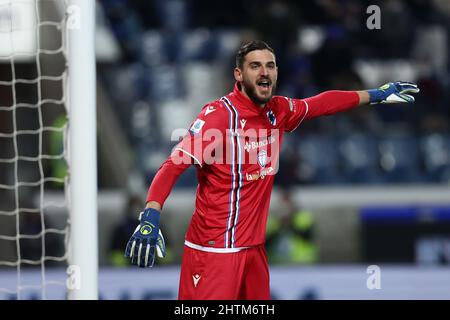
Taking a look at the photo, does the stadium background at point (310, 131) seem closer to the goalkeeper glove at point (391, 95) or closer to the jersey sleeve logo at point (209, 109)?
the goalkeeper glove at point (391, 95)

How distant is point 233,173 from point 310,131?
16.9 feet

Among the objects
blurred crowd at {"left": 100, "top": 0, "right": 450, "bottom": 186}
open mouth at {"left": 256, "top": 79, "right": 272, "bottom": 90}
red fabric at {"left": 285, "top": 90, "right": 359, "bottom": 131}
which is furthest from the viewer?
blurred crowd at {"left": 100, "top": 0, "right": 450, "bottom": 186}

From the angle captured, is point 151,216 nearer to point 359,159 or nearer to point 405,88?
A: point 405,88

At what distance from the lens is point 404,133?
935cm

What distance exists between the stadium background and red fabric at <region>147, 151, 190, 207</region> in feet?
10.1

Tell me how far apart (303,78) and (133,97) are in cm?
186

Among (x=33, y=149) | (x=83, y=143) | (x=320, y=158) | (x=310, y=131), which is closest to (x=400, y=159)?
(x=320, y=158)

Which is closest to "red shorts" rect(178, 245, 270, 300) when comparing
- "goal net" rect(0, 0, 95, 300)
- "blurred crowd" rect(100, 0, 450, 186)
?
"goal net" rect(0, 0, 95, 300)

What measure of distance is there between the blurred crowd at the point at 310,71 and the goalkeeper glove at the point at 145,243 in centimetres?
496

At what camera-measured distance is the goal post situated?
4.66 m

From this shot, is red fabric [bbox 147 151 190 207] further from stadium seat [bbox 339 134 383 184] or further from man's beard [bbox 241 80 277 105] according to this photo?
stadium seat [bbox 339 134 383 184]

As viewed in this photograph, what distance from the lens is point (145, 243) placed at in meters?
3.97

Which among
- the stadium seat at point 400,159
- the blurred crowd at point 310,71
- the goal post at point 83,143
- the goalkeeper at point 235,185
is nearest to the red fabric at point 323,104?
the goalkeeper at point 235,185
